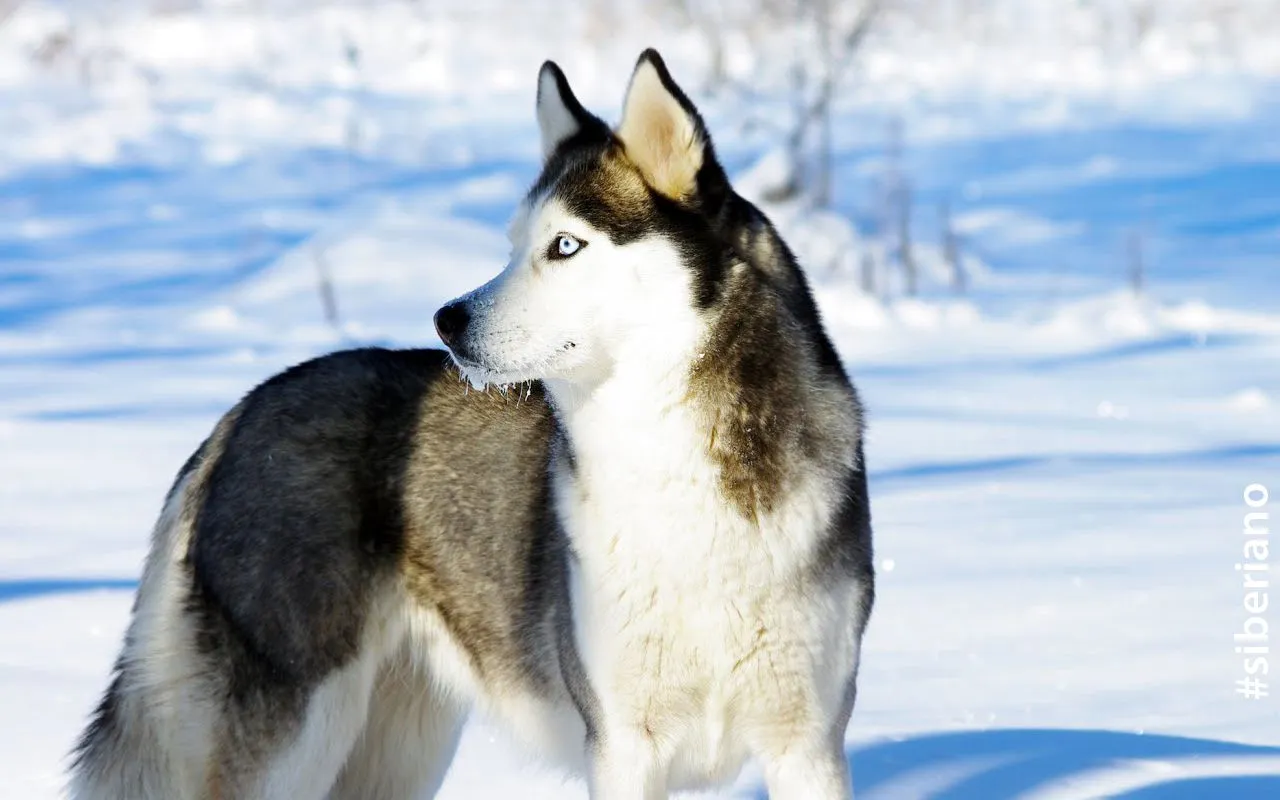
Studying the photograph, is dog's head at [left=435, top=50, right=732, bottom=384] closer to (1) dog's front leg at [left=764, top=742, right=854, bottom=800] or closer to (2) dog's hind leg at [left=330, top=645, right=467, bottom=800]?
(1) dog's front leg at [left=764, top=742, right=854, bottom=800]

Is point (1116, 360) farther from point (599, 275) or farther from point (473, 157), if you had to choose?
point (473, 157)

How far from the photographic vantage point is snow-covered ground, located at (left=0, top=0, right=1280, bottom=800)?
491 cm

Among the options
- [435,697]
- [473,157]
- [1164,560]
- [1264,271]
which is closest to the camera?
[435,697]

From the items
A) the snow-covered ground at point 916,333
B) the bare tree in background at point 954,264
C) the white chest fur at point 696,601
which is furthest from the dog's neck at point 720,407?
the bare tree in background at point 954,264

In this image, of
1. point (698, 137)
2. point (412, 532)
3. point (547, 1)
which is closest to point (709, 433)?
point (698, 137)

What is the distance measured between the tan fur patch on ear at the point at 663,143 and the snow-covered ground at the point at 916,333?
1.52m

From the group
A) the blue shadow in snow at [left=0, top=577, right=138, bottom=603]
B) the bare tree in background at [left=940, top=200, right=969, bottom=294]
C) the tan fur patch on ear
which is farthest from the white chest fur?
the bare tree in background at [left=940, top=200, right=969, bottom=294]

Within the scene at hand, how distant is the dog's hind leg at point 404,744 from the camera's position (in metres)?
3.96

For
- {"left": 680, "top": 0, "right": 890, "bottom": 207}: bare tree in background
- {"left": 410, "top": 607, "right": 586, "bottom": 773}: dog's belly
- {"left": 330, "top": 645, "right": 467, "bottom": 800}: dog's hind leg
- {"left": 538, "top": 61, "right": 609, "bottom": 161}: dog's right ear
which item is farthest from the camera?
{"left": 680, "top": 0, "right": 890, "bottom": 207}: bare tree in background

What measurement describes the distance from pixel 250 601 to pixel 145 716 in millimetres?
386

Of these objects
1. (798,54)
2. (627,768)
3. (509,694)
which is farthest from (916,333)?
(627,768)

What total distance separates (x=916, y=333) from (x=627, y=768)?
9.88 metres

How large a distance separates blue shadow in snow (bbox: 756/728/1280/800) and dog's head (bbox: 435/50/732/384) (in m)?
1.64

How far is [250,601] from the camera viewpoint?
11.7 feet
